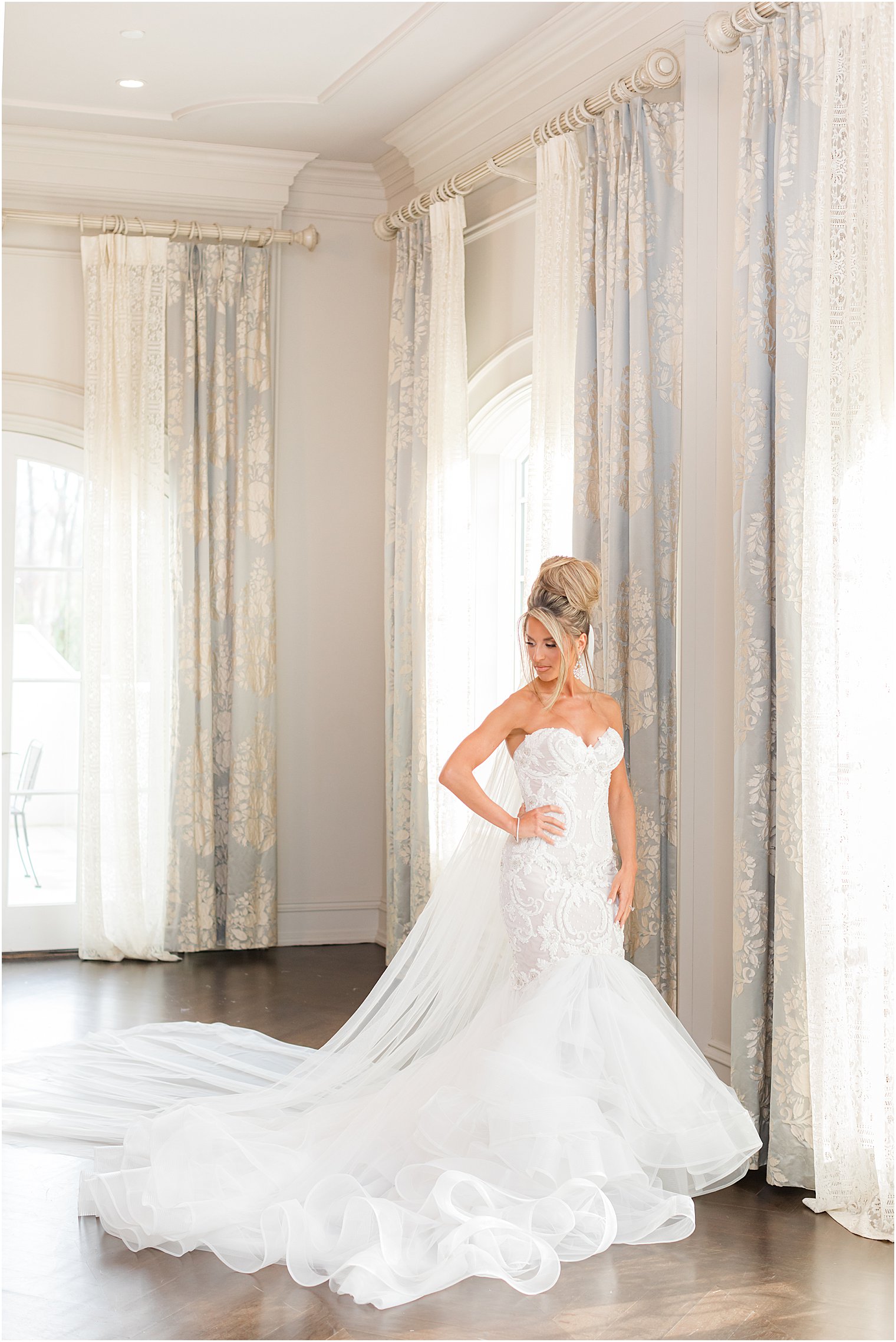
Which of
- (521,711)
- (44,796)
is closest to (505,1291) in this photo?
(521,711)

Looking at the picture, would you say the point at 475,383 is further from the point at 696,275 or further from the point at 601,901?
the point at 601,901

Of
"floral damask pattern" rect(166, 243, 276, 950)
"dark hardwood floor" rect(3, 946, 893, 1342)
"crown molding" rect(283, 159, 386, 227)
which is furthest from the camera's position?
"crown molding" rect(283, 159, 386, 227)

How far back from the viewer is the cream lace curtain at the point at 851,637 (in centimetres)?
318

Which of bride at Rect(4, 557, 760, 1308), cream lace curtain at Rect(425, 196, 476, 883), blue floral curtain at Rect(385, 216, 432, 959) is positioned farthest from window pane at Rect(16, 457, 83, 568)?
bride at Rect(4, 557, 760, 1308)

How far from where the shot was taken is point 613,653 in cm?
428

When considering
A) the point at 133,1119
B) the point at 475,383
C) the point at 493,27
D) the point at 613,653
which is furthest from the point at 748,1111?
the point at 493,27

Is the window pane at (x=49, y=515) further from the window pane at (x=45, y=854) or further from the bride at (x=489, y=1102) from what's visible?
the bride at (x=489, y=1102)

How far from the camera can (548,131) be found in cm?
464

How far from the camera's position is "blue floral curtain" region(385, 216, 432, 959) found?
5859 mm

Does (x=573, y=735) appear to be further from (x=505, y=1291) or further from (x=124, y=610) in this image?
(x=124, y=610)

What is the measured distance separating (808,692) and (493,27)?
3.01 m

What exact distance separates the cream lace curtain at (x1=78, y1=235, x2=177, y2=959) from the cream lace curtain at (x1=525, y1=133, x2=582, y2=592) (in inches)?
90.7

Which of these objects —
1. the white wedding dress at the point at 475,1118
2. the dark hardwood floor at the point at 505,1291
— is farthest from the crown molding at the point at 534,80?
the dark hardwood floor at the point at 505,1291

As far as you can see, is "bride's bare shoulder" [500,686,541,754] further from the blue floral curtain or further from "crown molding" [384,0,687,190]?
"crown molding" [384,0,687,190]
